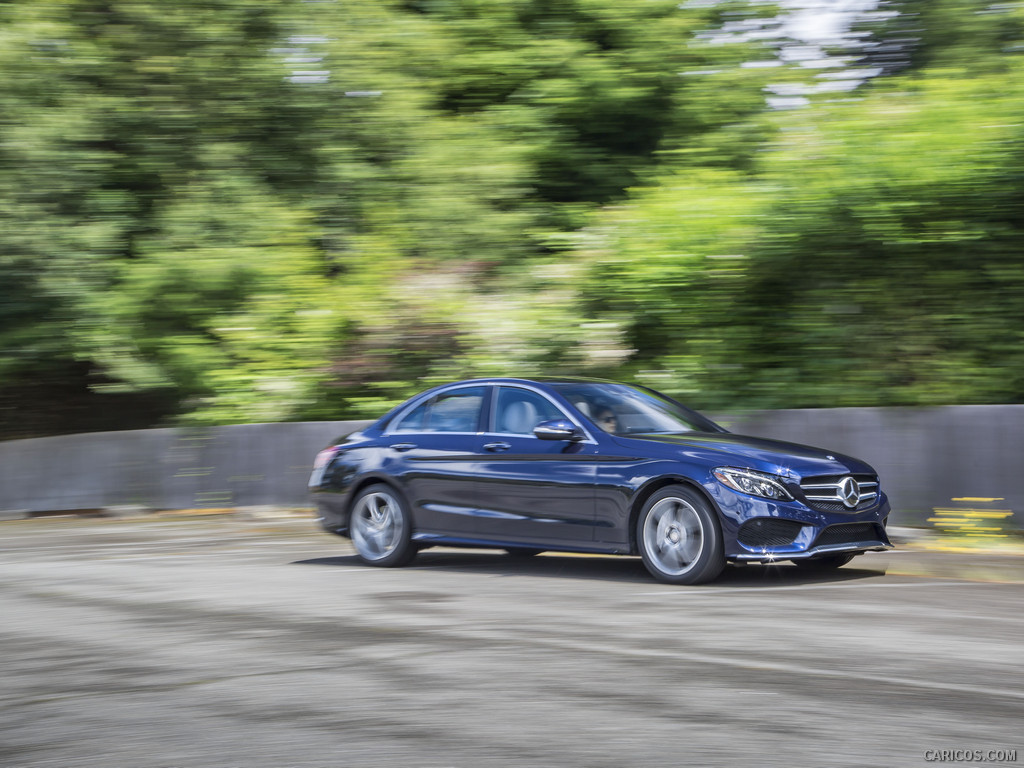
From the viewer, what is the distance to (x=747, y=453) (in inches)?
340

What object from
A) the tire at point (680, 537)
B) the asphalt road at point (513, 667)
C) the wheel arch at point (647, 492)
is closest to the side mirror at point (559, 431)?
the wheel arch at point (647, 492)

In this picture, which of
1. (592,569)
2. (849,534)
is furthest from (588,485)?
(849,534)

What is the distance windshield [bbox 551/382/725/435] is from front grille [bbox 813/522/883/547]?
56.2 inches

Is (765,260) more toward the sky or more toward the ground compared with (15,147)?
more toward the ground

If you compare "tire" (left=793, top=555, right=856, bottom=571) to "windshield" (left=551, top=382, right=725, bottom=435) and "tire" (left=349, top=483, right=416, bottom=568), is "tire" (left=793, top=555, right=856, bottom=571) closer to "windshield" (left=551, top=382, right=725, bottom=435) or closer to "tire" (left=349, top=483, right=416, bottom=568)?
"windshield" (left=551, top=382, right=725, bottom=435)

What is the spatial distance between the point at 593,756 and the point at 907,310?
919cm

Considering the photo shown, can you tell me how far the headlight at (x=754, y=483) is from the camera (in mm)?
8438

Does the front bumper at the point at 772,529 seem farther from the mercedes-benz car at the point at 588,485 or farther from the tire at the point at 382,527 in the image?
the tire at the point at 382,527

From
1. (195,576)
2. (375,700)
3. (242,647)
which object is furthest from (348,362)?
(375,700)

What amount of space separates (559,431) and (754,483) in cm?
154

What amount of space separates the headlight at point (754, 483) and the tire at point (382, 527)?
9.50 ft

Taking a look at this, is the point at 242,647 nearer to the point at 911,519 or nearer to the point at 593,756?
the point at 593,756

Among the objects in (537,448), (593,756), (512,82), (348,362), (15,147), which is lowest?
(593,756)

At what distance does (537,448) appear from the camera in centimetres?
952
